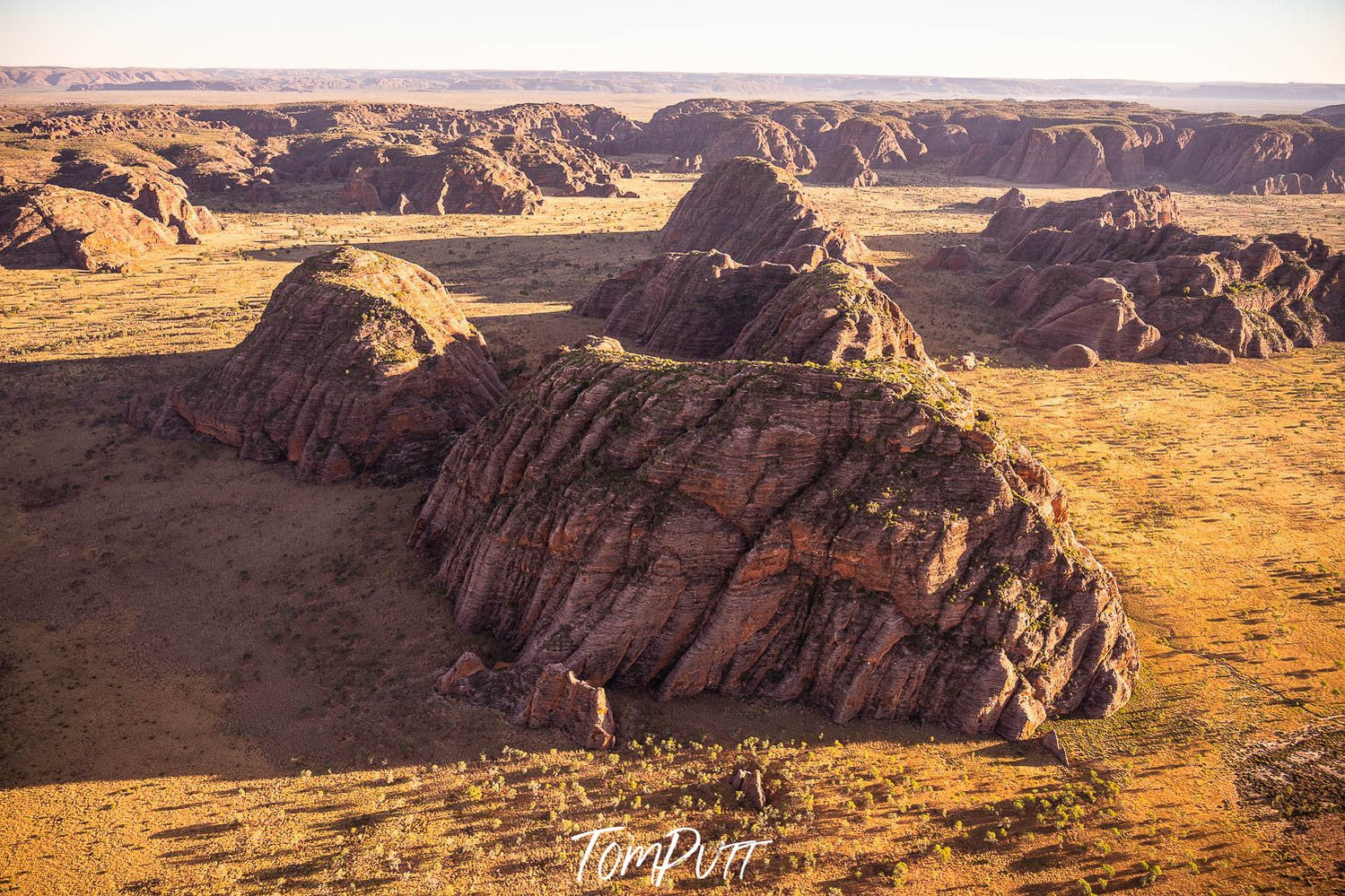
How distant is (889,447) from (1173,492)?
103 ft

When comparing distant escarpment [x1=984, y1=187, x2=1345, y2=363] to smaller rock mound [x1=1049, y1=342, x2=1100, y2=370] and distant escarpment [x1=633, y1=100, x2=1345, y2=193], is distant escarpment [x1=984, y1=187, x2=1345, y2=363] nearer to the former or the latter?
smaller rock mound [x1=1049, y1=342, x2=1100, y2=370]

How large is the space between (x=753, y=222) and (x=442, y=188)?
73.7 meters

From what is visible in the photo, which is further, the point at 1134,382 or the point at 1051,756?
the point at 1134,382

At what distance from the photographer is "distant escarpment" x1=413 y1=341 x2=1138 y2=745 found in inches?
1104

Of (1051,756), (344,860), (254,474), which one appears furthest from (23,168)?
(1051,756)

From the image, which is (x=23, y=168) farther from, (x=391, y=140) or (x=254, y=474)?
(x=254, y=474)

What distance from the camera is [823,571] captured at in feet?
94.7

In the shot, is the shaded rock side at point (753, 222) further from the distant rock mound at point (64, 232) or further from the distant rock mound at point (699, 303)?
the distant rock mound at point (64, 232)

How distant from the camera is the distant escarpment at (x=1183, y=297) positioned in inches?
2837

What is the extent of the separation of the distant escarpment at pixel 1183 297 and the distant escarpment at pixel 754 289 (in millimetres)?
18808

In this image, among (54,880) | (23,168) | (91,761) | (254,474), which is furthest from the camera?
(23,168)

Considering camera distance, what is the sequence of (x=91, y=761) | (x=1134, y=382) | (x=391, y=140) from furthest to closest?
(x=391, y=140)
(x=1134, y=382)
(x=91, y=761)

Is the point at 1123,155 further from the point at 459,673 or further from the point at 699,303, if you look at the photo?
the point at 459,673

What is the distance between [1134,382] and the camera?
6644 centimetres
